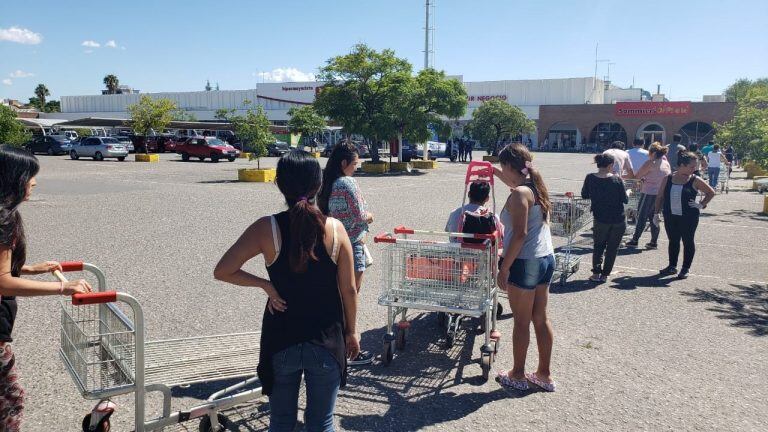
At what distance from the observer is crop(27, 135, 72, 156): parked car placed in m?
38.5

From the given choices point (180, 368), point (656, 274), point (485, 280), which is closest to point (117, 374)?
point (180, 368)

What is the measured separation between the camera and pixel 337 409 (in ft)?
13.4

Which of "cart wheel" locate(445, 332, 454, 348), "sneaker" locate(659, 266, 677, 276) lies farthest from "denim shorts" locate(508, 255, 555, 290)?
"sneaker" locate(659, 266, 677, 276)

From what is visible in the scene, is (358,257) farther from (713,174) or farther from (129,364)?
(713,174)

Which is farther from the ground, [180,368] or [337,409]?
[180,368]

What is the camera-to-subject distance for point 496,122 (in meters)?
42.3

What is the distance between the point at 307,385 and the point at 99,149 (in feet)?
120

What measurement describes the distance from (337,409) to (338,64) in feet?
85.6

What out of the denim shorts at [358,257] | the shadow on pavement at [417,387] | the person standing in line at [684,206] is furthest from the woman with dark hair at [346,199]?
the person standing in line at [684,206]

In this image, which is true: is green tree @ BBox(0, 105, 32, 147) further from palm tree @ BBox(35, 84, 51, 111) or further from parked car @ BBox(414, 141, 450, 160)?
palm tree @ BBox(35, 84, 51, 111)

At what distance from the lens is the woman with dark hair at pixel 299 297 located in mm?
2578

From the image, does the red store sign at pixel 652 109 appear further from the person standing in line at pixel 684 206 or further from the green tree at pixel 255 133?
the person standing in line at pixel 684 206

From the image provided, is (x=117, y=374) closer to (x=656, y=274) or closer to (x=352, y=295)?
(x=352, y=295)

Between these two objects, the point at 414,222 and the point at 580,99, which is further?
the point at 580,99
